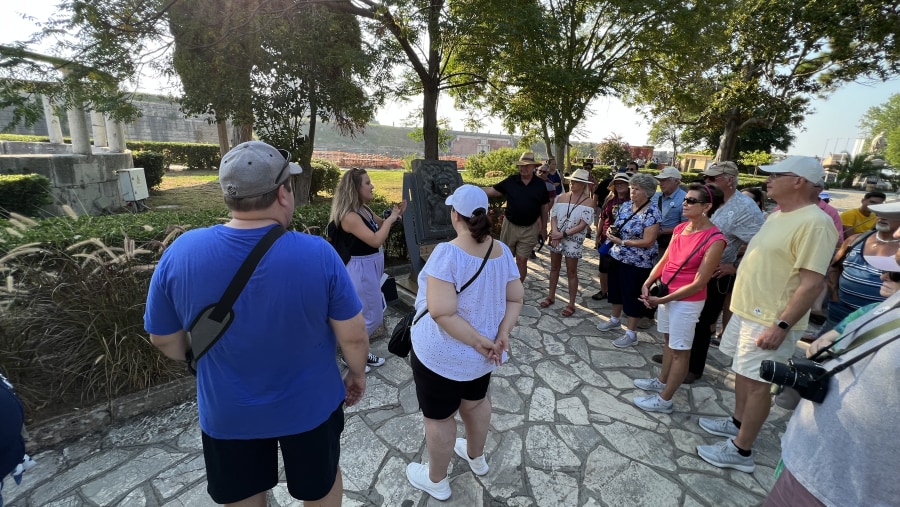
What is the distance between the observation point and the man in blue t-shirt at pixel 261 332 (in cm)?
139

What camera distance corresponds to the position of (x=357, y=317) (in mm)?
1635

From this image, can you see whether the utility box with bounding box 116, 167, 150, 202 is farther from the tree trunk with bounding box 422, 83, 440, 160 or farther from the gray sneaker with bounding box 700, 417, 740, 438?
the gray sneaker with bounding box 700, 417, 740, 438

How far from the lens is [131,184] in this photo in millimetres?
10711

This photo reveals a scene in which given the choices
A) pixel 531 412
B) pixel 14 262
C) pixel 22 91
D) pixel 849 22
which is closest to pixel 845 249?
pixel 531 412

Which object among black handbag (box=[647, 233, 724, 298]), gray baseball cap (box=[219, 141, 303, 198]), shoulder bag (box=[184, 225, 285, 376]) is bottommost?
black handbag (box=[647, 233, 724, 298])

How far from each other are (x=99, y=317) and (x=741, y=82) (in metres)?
18.4

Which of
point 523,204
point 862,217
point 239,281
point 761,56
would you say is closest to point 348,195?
point 239,281

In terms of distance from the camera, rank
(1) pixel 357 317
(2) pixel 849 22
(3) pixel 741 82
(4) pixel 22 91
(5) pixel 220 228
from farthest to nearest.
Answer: (3) pixel 741 82 → (2) pixel 849 22 → (4) pixel 22 91 → (1) pixel 357 317 → (5) pixel 220 228

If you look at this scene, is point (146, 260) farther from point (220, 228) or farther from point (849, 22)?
point (849, 22)

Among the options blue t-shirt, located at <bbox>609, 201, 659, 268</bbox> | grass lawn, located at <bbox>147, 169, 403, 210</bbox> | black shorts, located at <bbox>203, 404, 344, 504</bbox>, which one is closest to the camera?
black shorts, located at <bbox>203, 404, 344, 504</bbox>

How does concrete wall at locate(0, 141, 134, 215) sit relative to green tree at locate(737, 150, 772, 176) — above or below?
below

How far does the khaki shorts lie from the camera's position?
17.6ft

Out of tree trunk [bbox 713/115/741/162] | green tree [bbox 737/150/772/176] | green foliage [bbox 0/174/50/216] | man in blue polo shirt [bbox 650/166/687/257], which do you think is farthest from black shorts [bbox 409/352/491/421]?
green tree [bbox 737/150/772/176]

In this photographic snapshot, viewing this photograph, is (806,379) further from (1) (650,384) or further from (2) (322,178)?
(2) (322,178)
